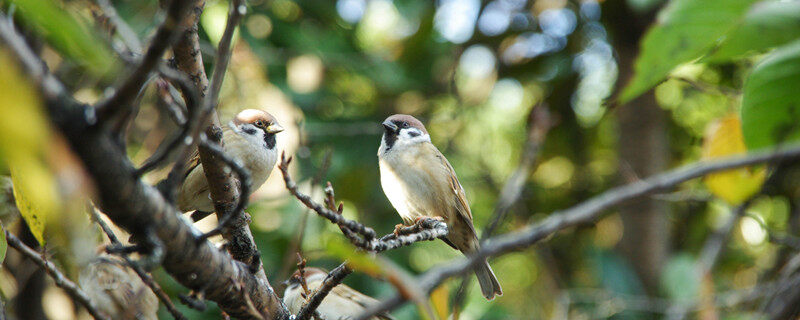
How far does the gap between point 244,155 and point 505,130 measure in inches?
148

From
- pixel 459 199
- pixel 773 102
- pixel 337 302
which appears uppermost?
pixel 459 199

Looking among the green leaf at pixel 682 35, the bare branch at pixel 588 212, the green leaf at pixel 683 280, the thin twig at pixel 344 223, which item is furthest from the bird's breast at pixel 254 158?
the green leaf at pixel 683 280

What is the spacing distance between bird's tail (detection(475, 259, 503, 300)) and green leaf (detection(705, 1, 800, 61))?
224cm

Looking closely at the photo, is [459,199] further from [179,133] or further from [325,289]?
[179,133]

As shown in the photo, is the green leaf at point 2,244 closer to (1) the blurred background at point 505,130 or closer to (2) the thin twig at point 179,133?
(2) the thin twig at point 179,133

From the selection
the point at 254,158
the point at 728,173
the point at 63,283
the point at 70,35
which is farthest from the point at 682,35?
the point at 254,158

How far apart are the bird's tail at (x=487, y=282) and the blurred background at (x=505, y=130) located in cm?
51

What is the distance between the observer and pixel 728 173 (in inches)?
117

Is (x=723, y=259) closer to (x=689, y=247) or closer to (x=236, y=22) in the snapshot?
(x=689, y=247)

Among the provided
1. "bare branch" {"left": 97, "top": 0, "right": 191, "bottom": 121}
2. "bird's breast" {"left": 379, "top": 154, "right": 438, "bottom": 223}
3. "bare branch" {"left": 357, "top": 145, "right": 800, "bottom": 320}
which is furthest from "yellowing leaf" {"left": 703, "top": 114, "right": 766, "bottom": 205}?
"bare branch" {"left": 97, "top": 0, "right": 191, "bottom": 121}

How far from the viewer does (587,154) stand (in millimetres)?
6059

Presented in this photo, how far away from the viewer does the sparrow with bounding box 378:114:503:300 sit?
338cm

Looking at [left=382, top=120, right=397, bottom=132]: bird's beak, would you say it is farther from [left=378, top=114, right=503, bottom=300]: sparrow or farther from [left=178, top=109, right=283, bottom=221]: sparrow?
[left=178, top=109, right=283, bottom=221]: sparrow

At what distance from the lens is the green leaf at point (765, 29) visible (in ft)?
4.26
